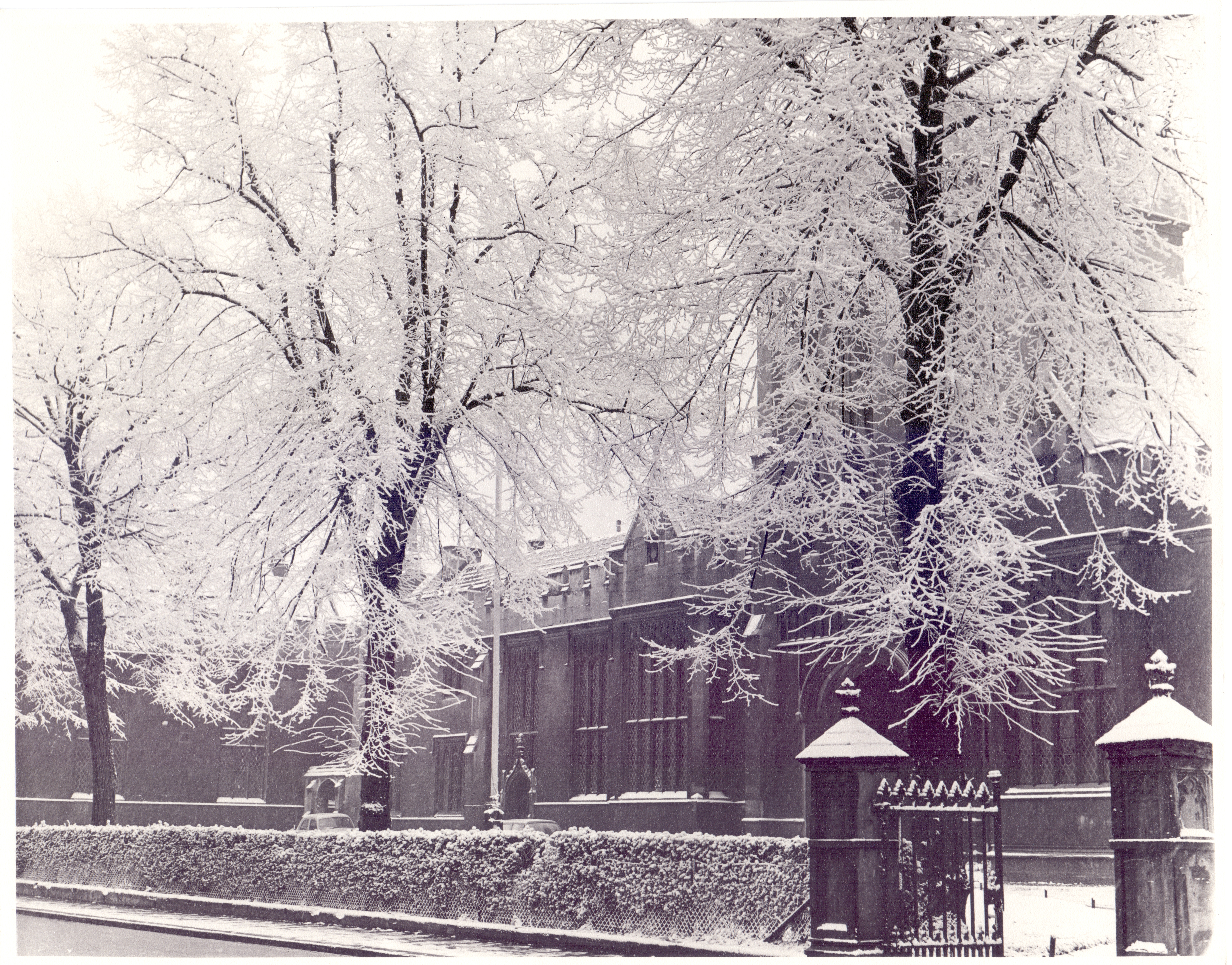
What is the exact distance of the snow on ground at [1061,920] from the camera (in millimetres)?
7395

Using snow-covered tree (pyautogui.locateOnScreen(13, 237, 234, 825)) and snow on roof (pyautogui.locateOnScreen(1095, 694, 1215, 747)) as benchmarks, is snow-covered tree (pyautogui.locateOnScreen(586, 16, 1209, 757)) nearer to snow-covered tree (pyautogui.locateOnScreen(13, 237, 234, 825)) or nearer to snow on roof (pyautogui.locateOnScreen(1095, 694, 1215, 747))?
snow on roof (pyautogui.locateOnScreen(1095, 694, 1215, 747))

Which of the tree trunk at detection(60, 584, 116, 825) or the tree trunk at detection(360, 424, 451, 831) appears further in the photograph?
the tree trunk at detection(60, 584, 116, 825)

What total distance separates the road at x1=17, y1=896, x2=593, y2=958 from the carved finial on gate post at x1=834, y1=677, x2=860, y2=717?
259cm

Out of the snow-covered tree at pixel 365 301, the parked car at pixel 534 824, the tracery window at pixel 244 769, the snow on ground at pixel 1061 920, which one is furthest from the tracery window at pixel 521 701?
the snow on ground at pixel 1061 920

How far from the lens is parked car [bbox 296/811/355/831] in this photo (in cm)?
2084

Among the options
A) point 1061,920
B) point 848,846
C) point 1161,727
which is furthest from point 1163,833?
point 1061,920

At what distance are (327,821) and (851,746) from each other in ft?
51.6

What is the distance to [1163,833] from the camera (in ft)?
22.8

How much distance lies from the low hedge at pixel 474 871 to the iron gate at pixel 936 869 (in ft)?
2.62

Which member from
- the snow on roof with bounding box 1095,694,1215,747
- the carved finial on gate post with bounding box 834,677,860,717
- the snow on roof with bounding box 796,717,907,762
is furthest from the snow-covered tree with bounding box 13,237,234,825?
the snow on roof with bounding box 1095,694,1215,747

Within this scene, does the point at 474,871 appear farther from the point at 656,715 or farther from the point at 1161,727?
the point at 656,715

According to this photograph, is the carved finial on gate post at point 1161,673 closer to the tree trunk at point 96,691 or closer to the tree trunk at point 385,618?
the tree trunk at point 385,618

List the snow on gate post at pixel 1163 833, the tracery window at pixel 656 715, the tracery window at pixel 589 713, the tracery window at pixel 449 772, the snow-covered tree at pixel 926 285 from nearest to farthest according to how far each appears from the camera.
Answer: the snow on gate post at pixel 1163 833, the snow-covered tree at pixel 926 285, the tracery window at pixel 656 715, the tracery window at pixel 589 713, the tracery window at pixel 449 772

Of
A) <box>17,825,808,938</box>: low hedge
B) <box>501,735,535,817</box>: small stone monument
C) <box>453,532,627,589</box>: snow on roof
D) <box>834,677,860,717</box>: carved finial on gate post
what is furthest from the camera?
<box>501,735,535,817</box>: small stone monument
